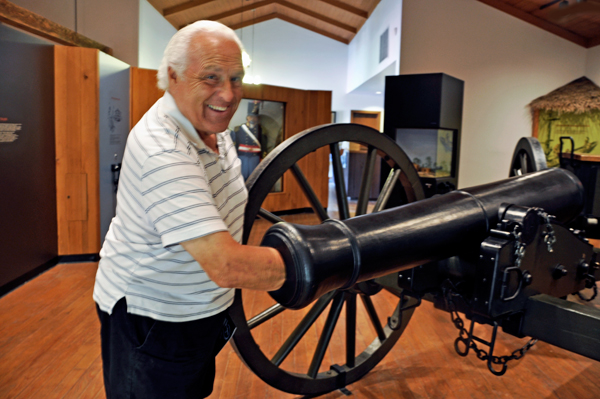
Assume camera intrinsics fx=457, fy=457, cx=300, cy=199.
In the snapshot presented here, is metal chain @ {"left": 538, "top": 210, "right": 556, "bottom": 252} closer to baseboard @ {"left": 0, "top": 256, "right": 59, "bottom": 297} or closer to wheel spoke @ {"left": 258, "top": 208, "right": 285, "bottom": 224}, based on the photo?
wheel spoke @ {"left": 258, "top": 208, "right": 285, "bottom": 224}

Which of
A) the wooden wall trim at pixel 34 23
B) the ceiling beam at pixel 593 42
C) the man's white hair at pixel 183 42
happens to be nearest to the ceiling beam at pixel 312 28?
the ceiling beam at pixel 593 42

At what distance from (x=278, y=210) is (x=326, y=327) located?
18.5 feet

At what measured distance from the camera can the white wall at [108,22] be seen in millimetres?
6203

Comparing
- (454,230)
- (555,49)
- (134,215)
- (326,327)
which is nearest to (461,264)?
(454,230)

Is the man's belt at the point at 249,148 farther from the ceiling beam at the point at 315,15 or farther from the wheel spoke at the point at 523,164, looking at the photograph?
the ceiling beam at the point at 315,15

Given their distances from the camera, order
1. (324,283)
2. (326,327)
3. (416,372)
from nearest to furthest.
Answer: (324,283)
(326,327)
(416,372)

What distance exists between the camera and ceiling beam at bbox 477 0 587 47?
6953mm

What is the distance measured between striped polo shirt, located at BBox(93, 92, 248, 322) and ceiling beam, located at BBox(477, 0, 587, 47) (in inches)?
277

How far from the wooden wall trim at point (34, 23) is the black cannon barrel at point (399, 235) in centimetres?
350

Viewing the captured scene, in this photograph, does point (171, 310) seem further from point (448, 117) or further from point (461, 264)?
point (448, 117)

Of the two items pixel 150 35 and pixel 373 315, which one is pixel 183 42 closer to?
pixel 373 315

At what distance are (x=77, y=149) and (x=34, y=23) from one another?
112 cm

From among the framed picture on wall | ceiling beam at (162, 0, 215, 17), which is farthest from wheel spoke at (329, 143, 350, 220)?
ceiling beam at (162, 0, 215, 17)

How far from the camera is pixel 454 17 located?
684 centimetres
